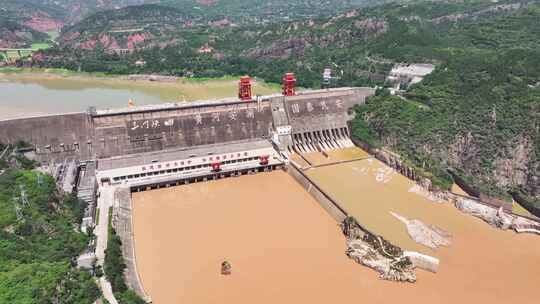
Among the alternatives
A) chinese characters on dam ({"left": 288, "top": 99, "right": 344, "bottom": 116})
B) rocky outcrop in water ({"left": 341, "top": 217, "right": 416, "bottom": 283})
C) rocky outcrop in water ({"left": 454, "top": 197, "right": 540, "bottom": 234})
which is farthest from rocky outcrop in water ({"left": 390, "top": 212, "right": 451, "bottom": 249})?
chinese characters on dam ({"left": 288, "top": 99, "right": 344, "bottom": 116})

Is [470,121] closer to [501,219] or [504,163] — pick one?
[504,163]

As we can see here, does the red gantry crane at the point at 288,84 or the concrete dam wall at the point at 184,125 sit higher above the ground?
the red gantry crane at the point at 288,84

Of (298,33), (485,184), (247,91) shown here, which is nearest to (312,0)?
(298,33)

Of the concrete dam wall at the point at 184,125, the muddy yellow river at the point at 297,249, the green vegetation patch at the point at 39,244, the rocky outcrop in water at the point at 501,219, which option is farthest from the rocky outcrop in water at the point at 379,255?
the concrete dam wall at the point at 184,125

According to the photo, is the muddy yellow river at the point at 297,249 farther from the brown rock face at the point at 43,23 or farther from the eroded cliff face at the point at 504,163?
the brown rock face at the point at 43,23

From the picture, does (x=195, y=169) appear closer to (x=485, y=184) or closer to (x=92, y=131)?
(x=92, y=131)

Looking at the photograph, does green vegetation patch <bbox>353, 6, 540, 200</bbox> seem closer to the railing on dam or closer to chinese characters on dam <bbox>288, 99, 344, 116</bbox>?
chinese characters on dam <bbox>288, 99, 344, 116</bbox>

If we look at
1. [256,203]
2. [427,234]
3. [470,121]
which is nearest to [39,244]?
[256,203]
